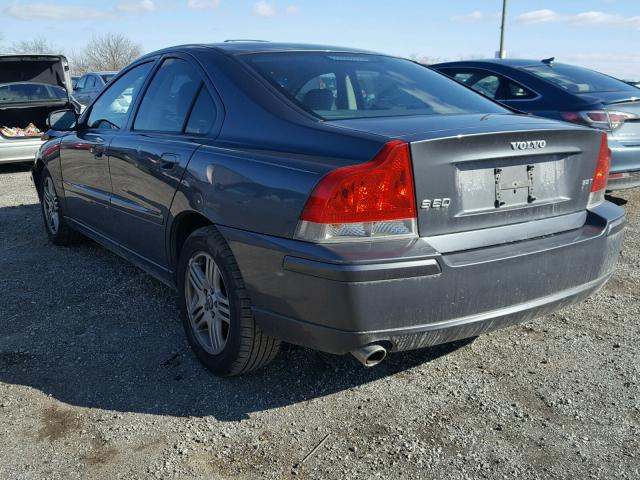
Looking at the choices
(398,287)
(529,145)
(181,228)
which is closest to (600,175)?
(529,145)

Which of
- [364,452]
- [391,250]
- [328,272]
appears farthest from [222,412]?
[391,250]

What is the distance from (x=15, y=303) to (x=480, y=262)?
3191 millimetres

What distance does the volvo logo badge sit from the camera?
2.51 m

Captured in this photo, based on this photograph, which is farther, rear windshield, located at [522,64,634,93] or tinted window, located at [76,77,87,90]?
tinted window, located at [76,77,87,90]

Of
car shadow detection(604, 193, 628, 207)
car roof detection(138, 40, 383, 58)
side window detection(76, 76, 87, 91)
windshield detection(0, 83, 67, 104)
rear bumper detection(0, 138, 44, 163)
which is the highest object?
car roof detection(138, 40, 383, 58)

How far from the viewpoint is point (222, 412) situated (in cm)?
274

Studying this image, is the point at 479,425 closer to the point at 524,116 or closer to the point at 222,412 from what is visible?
the point at 222,412

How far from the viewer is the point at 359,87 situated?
3.17 m

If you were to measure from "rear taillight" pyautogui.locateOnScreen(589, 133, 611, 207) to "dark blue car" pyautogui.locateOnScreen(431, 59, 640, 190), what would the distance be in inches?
119

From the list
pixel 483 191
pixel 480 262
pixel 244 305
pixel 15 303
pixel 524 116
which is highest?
pixel 524 116

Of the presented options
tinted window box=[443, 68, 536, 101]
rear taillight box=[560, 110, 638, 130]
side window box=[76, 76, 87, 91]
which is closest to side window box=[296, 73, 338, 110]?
rear taillight box=[560, 110, 638, 130]

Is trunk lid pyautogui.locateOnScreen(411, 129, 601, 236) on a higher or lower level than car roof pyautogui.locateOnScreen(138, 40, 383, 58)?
lower

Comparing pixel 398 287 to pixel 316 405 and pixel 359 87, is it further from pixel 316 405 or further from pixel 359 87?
pixel 359 87

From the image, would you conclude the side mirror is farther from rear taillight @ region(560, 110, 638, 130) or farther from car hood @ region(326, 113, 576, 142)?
rear taillight @ region(560, 110, 638, 130)
